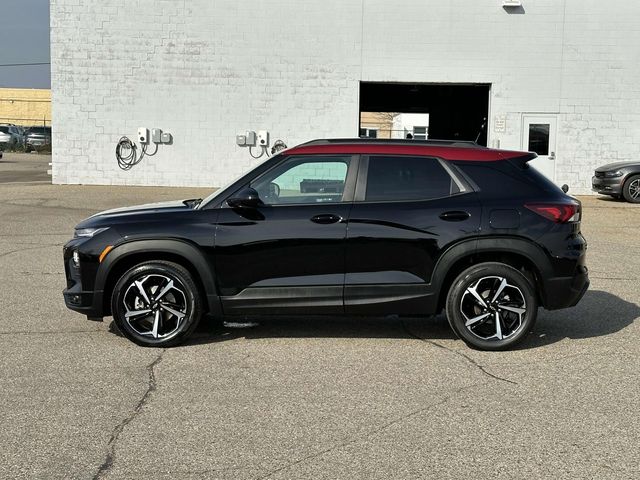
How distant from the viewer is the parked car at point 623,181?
21172mm

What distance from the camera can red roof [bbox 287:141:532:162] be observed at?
6746 mm

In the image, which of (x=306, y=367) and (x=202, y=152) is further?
(x=202, y=152)

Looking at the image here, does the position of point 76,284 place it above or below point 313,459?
above

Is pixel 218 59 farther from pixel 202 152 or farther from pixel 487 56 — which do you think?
pixel 487 56

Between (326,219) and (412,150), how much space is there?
3.32 ft

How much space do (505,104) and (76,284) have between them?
19.2 meters

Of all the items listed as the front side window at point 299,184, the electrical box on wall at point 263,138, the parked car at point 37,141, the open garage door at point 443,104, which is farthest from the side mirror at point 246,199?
the parked car at point 37,141

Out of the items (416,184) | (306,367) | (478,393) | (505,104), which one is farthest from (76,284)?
(505,104)

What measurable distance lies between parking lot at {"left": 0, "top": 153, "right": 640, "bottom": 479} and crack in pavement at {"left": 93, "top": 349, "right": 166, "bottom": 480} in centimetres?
1

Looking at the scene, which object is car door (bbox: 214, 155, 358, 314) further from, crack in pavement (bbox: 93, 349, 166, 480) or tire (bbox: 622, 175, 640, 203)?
tire (bbox: 622, 175, 640, 203)

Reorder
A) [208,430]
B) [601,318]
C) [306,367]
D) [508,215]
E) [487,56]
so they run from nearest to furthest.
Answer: [208,430], [306,367], [508,215], [601,318], [487,56]

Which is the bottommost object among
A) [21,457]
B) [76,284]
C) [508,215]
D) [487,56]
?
[21,457]

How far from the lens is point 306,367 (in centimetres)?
604

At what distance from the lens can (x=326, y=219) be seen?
651 centimetres
